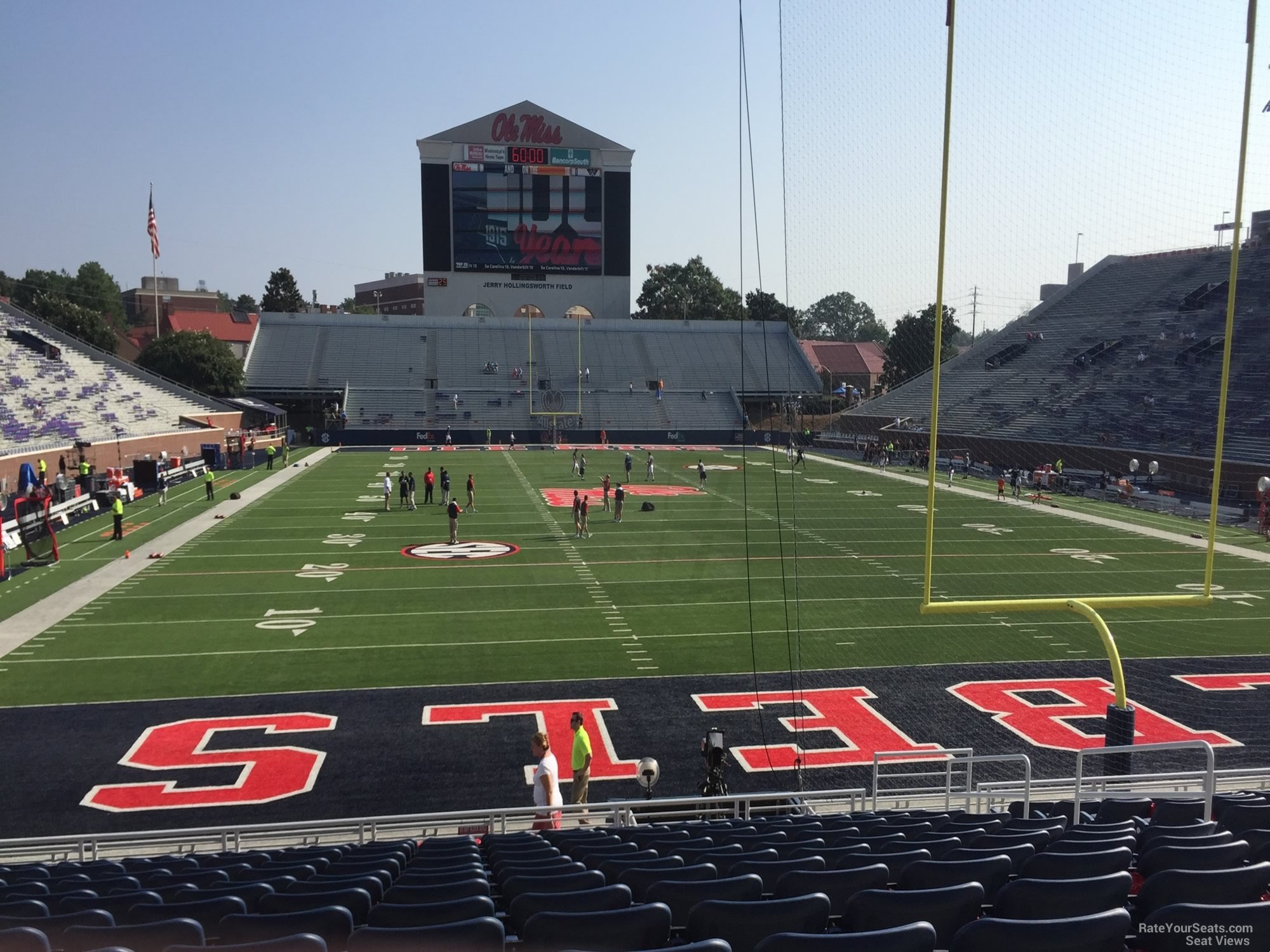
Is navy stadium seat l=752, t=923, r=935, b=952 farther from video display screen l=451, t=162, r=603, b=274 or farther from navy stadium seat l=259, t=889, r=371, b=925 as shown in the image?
video display screen l=451, t=162, r=603, b=274

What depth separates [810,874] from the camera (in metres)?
3.85

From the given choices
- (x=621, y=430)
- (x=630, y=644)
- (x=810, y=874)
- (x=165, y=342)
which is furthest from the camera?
(x=621, y=430)

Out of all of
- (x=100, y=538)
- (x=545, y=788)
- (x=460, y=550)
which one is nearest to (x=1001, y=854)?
(x=545, y=788)

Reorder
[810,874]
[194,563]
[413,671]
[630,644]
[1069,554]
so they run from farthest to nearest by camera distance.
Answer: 1. [1069,554]
2. [194,563]
3. [630,644]
4. [413,671]
5. [810,874]

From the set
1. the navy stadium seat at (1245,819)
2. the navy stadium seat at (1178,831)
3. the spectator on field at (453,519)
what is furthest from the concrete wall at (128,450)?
the navy stadium seat at (1245,819)

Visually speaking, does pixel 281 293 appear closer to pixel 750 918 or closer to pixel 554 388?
pixel 554 388

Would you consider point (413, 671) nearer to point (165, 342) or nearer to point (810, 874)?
point (810, 874)

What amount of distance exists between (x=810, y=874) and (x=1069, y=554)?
19266mm

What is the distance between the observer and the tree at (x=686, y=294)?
8881cm

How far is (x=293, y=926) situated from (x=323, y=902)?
65cm

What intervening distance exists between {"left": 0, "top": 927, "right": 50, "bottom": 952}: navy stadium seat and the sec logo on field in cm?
1719

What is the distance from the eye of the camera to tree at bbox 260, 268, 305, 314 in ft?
253

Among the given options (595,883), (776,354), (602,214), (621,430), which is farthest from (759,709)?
(776,354)

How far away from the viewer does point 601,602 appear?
1664 cm
